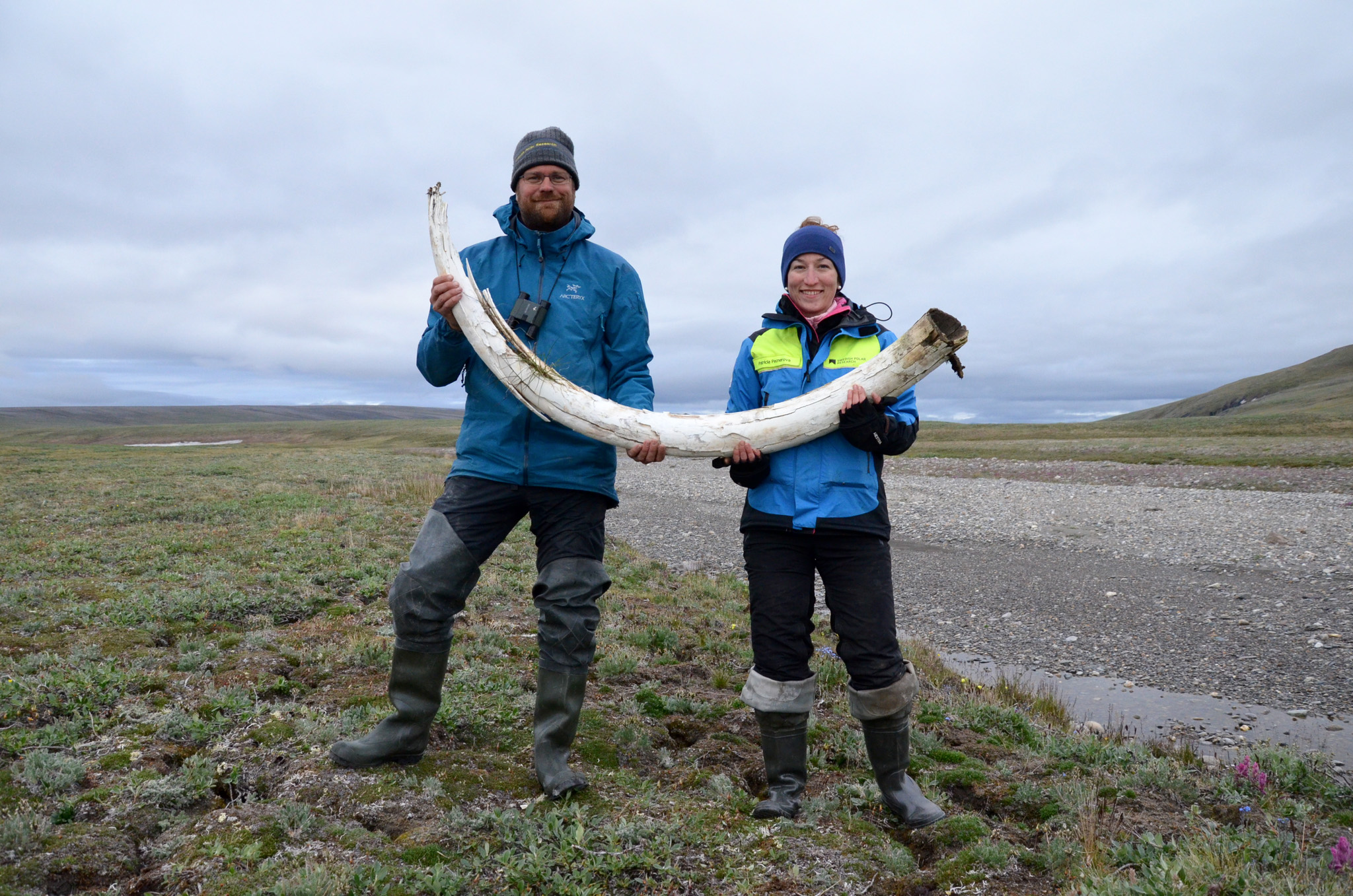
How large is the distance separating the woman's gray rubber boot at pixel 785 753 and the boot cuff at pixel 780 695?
54 millimetres

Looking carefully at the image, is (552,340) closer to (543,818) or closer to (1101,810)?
(543,818)

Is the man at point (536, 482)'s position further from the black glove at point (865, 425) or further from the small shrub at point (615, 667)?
the small shrub at point (615, 667)

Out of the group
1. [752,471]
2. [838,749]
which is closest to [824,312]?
[752,471]

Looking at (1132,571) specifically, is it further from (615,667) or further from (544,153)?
(544,153)

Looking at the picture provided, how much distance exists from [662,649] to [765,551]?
3.71 meters

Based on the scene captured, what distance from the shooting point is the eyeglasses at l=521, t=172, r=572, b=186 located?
4031mm

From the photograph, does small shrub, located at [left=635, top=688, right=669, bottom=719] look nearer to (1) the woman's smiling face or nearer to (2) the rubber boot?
(2) the rubber boot

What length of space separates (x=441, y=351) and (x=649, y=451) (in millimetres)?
1319

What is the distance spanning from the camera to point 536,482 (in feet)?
Answer: 13.3

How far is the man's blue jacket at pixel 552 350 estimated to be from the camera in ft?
13.4

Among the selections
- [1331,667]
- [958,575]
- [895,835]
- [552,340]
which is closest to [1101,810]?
[895,835]

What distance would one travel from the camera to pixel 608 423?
4062 mm

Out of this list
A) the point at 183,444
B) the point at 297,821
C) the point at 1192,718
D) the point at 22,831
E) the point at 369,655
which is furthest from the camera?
the point at 183,444

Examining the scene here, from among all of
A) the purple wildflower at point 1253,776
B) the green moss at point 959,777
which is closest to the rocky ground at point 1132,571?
the purple wildflower at point 1253,776
